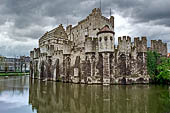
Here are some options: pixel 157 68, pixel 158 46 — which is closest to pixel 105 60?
pixel 157 68

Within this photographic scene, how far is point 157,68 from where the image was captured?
2328 centimetres

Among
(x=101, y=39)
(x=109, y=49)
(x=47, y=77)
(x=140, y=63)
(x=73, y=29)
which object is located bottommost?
(x=47, y=77)

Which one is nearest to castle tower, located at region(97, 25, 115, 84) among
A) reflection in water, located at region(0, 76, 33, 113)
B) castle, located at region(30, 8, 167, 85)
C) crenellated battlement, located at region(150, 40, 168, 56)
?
castle, located at region(30, 8, 167, 85)

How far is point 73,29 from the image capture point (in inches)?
1607

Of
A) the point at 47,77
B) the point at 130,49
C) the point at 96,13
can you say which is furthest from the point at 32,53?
the point at 130,49

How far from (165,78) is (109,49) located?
1052cm

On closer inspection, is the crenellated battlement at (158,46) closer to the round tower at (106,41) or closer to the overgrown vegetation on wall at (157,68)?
the overgrown vegetation on wall at (157,68)

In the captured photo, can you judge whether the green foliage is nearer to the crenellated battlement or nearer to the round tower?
the crenellated battlement

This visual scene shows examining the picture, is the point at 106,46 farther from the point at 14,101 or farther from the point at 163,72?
the point at 14,101

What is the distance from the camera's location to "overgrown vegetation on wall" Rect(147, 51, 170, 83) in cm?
2197

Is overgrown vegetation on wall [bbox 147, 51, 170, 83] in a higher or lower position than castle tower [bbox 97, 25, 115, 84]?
lower

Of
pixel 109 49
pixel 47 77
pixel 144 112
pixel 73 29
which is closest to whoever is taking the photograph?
pixel 144 112

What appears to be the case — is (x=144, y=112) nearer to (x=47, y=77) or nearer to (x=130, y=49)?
(x=130, y=49)

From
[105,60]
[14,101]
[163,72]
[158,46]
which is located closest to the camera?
[14,101]
